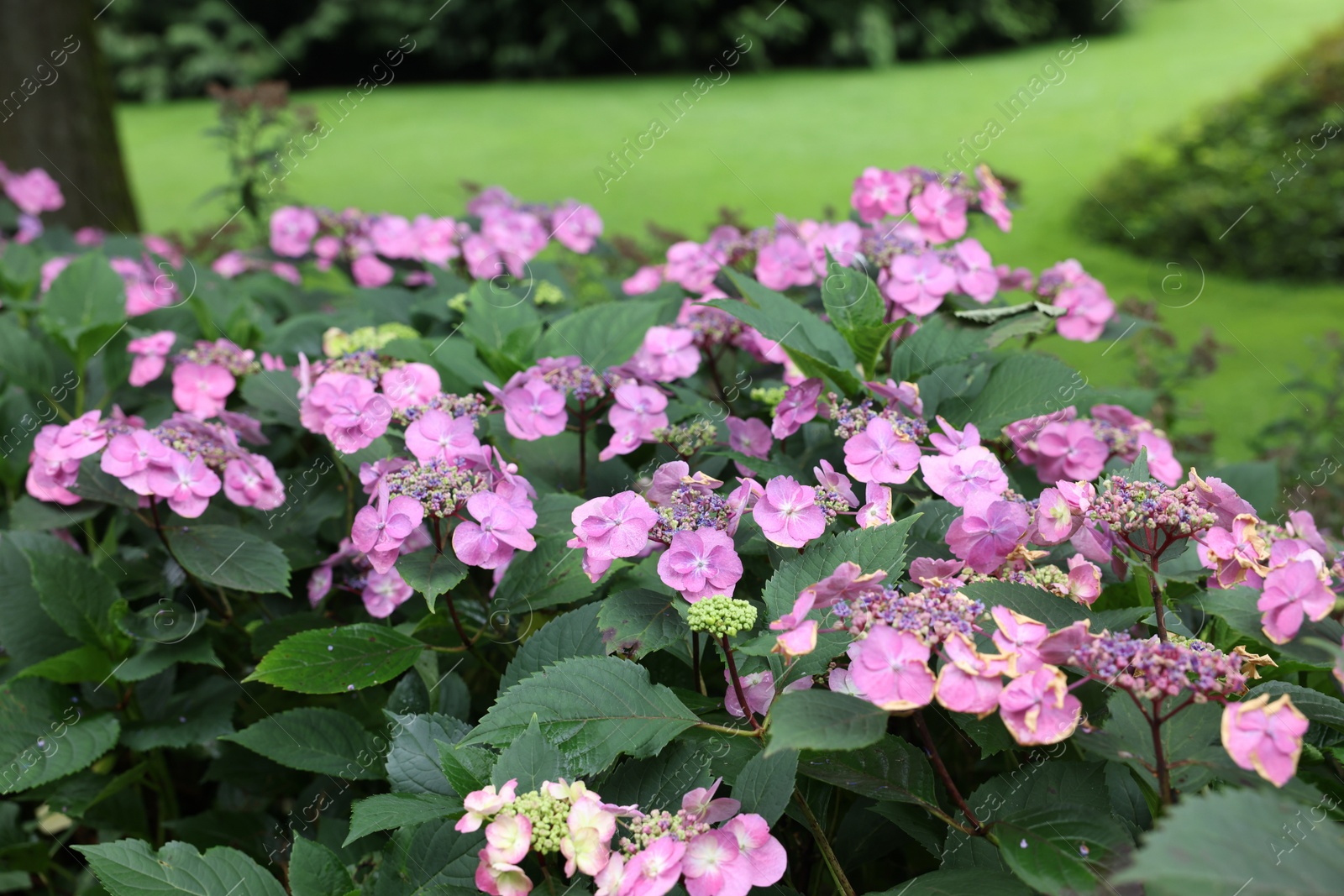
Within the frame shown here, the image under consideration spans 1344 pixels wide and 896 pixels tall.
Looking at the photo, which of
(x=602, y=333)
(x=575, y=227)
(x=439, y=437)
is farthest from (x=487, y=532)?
(x=575, y=227)

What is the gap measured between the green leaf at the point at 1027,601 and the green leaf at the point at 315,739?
0.80 meters

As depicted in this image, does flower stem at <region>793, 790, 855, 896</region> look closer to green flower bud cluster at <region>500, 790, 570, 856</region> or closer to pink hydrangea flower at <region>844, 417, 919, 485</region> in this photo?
green flower bud cluster at <region>500, 790, 570, 856</region>

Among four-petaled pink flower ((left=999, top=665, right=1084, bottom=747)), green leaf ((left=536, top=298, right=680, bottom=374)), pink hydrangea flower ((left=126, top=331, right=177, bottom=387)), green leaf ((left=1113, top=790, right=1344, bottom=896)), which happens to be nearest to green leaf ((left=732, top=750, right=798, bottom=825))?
four-petaled pink flower ((left=999, top=665, right=1084, bottom=747))

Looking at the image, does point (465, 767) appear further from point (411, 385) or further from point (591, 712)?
point (411, 385)

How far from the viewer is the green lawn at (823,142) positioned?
7.72 metres

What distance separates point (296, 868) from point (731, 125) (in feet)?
42.4

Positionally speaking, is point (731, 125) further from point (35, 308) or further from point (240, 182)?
point (35, 308)

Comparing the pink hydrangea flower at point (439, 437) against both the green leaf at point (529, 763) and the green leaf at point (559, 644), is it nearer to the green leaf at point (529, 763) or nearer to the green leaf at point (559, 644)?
the green leaf at point (559, 644)

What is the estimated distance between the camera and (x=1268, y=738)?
831mm

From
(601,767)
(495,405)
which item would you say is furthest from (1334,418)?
(601,767)

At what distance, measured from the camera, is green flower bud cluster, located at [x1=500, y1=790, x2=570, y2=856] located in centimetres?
90

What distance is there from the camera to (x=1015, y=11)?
51.5 ft

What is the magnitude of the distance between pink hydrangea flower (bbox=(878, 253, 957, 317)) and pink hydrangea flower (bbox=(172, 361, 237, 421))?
3.75 feet

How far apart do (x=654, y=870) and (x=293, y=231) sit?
2255mm
